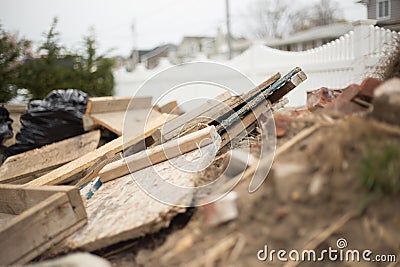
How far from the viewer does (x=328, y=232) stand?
3.51 ft

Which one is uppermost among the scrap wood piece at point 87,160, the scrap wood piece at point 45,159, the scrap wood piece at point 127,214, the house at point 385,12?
the house at point 385,12

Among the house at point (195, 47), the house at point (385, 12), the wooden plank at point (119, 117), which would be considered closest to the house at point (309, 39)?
the house at point (195, 47)

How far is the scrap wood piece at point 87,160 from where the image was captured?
2.39m

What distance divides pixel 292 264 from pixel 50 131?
11.5 feet

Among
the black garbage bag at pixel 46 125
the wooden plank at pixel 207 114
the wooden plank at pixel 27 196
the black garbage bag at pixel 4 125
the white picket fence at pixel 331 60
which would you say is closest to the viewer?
the wooden plank at pixel 27 196

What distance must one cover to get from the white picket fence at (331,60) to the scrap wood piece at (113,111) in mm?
1901

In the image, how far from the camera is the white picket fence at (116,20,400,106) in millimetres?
4305

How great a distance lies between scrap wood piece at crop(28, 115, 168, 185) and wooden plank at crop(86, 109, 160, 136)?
47 centimetres

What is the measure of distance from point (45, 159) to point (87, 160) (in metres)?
0.81

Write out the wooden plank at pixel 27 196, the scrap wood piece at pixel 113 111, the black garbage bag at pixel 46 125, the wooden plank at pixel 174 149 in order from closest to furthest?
the wooden plank at pixel 27 196 → the wooden plank at pixel 174 149 → the scrap wood piece at pixel 113 111 → the black garbage bag at pixel 46 125

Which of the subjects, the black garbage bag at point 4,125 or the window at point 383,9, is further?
the black garbage bag at point 4,125

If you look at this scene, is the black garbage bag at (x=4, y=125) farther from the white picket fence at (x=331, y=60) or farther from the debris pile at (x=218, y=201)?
the white picket fence at (x=331, y=60)

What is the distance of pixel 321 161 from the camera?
1041 mm

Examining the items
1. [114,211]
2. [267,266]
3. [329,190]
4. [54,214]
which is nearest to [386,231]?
[329,190]
